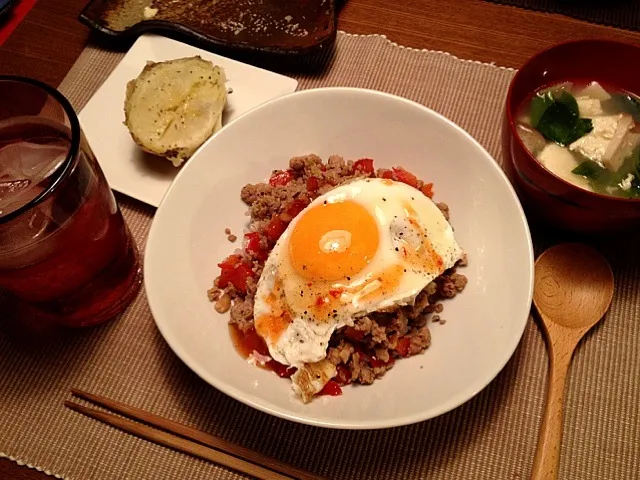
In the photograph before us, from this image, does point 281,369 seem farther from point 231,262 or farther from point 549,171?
point 549,171

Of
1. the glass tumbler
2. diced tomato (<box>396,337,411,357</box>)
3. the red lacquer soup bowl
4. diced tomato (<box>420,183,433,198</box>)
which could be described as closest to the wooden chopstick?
the glass tumbler

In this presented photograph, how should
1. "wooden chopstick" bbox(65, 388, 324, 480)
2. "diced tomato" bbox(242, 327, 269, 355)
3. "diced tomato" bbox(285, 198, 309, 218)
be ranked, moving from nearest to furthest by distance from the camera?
1. "wooden chopstick" bbox(65, 388, 324, 480)
2. "diced tomato" bbox(242, 327, 269, 355)
3. "diced tomato" bbox(285, 198, 309, 218)

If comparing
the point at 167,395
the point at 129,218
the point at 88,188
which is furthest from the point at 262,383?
the point at 129,218

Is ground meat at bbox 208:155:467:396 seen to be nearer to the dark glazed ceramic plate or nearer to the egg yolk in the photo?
the egg yolk

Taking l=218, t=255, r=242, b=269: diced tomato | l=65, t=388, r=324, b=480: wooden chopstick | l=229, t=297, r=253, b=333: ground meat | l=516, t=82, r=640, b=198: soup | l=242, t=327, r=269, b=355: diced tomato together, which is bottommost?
l=65, t=388, r=324, b=480: wooden chopstick

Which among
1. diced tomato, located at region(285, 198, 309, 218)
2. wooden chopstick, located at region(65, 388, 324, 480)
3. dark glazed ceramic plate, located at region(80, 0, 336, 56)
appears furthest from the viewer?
dark glazed ceramic plate, located at region(80, 0, 336, 56)

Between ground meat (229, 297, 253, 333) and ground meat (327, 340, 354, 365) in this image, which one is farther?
ground meat (229, 297, 253, 333)
